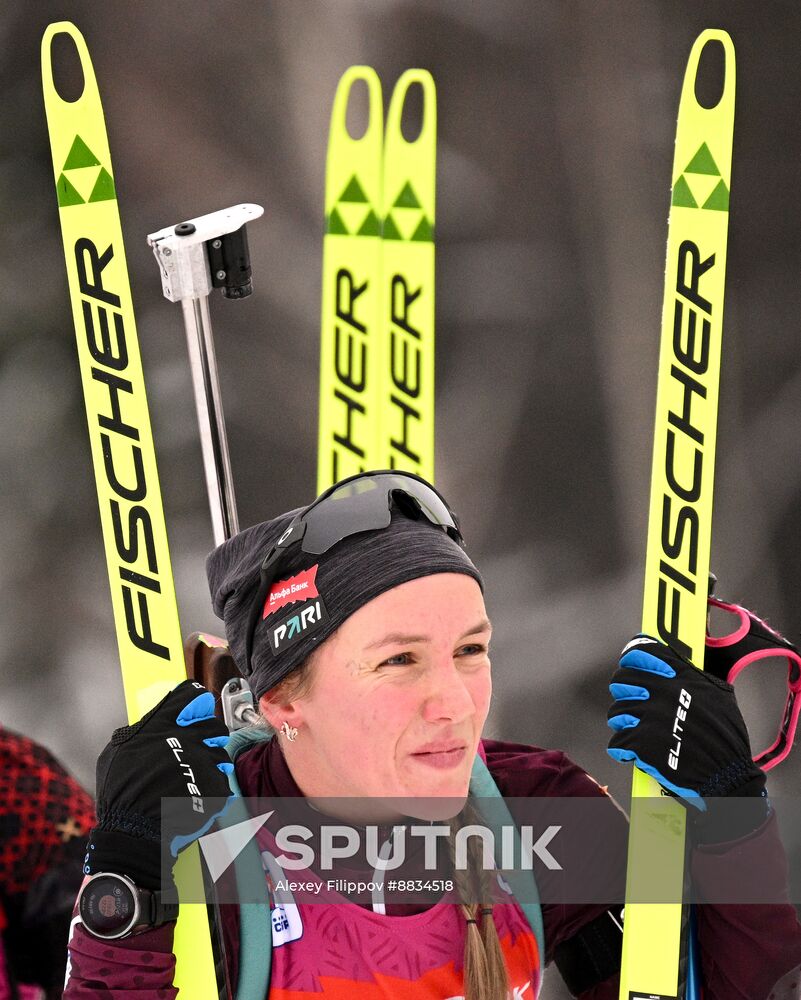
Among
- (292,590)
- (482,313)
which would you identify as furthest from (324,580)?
(482,313)

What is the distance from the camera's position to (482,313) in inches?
102

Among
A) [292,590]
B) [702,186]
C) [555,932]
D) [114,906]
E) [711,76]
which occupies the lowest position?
[555,932]

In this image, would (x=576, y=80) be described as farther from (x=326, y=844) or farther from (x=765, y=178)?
(x=326, y=844)

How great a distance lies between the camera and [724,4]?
2.48m

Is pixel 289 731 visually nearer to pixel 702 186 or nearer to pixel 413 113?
pixel 702 186

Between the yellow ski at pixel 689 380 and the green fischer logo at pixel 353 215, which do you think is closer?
the yellow ski at pixel 689 380

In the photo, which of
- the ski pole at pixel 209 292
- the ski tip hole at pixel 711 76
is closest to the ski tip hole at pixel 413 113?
the ski tip hole at pixel 711 76

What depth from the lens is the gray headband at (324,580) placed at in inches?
59.6

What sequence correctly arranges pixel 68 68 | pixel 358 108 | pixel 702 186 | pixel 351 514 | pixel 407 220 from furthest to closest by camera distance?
pixel 68 68
pixel 358 108
pixel 407 220
pixel 702 186
pixel 351 514

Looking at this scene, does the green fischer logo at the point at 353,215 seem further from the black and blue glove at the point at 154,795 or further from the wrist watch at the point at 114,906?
the wrist watch at the point at 114,906

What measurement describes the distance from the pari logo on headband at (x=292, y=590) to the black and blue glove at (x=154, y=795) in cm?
14

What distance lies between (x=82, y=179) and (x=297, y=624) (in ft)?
1.88

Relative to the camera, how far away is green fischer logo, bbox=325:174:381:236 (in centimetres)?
202

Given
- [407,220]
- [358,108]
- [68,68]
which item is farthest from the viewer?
[68,68]
